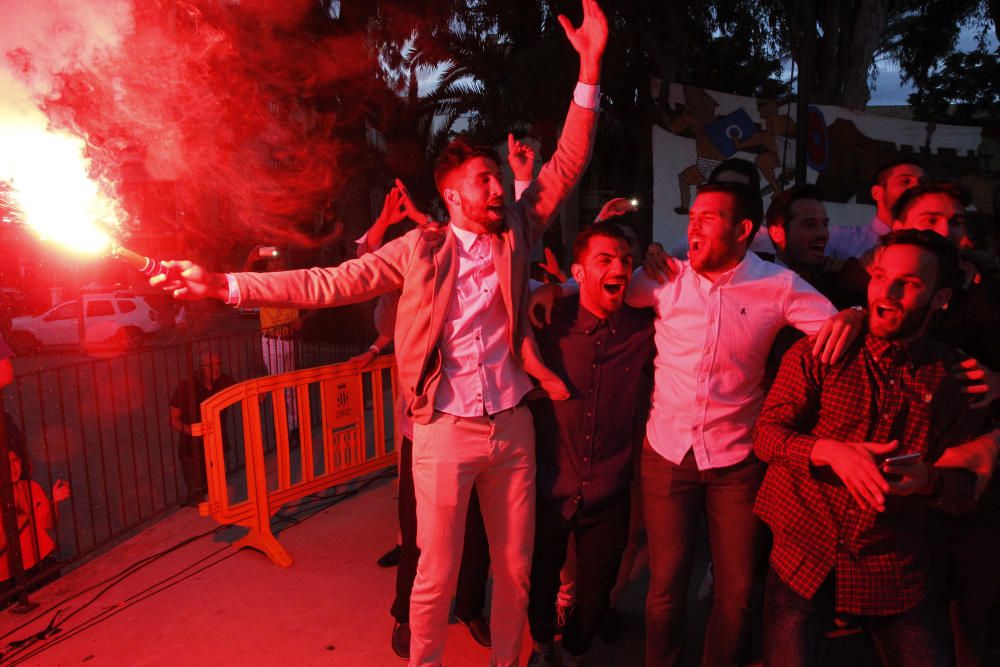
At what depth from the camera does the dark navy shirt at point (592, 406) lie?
10.9 feet

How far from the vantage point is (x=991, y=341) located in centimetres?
287

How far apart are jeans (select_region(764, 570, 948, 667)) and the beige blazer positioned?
1.30m

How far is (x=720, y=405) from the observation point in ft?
9.81

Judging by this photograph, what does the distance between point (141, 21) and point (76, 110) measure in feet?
Result: 6.51

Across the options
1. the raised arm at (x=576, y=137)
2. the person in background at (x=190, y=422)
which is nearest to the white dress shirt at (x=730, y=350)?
the raised arm at (x=576, y=137)

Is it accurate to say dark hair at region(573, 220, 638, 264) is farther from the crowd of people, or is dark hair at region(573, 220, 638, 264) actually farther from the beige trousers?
the beige trousers

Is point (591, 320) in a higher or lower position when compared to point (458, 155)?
lower

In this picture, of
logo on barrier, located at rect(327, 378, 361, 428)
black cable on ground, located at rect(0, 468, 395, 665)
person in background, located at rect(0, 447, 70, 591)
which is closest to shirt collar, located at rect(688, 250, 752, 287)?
logo on barrier, located at rect(327, 378, 361, 428)

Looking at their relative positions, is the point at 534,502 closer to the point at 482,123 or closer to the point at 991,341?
the point at 991,341

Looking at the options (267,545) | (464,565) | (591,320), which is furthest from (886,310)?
(267,545)

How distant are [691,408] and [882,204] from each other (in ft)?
6.60

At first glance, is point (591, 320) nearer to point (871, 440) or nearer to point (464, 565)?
point (871, 440)

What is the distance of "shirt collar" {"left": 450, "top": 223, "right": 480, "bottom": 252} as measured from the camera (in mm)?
3201

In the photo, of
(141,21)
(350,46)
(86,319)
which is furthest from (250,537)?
(86,319)
